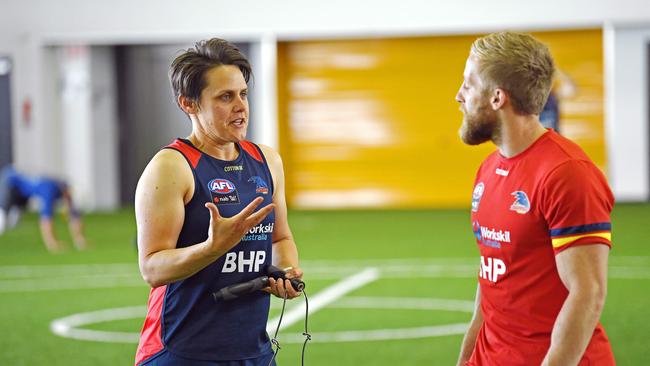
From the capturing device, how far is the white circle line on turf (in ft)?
26.4

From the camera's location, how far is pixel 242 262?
3658 millimetres

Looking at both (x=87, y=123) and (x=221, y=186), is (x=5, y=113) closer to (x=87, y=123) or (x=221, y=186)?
(x=87, y=123)

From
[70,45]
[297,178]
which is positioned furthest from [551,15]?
[70,45]

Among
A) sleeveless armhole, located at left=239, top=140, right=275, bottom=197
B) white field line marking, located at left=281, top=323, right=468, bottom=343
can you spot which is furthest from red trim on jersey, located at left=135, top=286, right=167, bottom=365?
white field line marking, located at left=281, top=323, right=468, bottom=343

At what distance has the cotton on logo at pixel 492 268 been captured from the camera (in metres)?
3.28

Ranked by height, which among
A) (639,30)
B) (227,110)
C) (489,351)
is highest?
(639,30)

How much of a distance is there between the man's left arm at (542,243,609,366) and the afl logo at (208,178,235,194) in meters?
1.27

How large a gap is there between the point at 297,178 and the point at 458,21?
507cm

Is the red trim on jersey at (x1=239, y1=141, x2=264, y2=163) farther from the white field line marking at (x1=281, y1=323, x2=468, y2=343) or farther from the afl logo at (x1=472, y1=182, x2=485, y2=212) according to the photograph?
the white field line marking at (x1=281, y1=323, x2=468, y2=343)

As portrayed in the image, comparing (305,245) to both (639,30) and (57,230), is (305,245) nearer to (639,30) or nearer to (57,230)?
(57,230)

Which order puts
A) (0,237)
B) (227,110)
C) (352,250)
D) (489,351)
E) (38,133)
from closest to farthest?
(489,351)
(227,110)
(352,250)
(0,237)
(38,133)

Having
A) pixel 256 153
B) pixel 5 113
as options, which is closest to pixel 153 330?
pixel 256 153

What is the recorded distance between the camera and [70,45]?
893 inches

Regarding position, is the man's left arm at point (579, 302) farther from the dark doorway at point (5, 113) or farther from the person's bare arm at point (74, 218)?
the dark doorway at point (5, 113)
